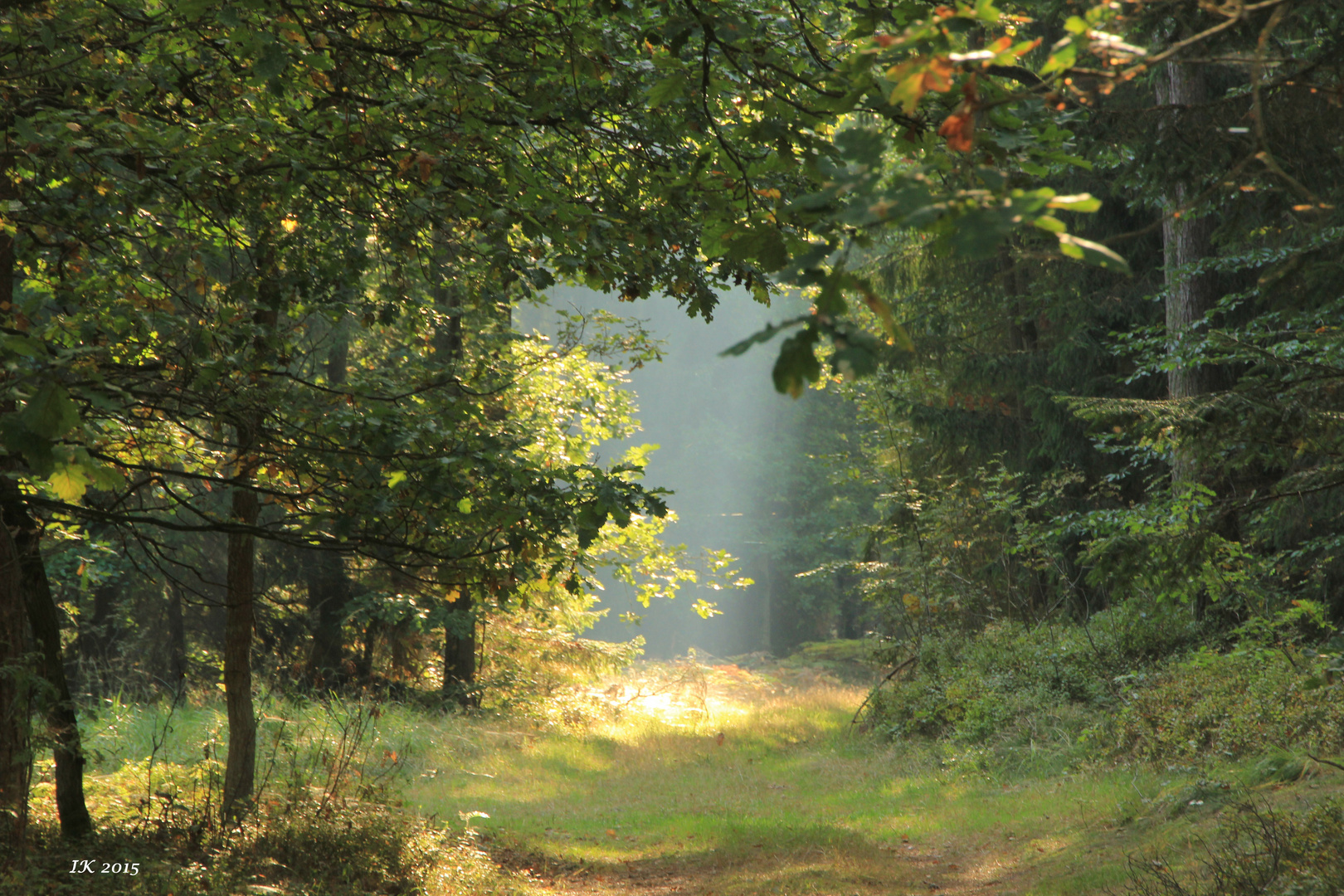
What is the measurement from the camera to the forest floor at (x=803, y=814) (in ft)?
21.2

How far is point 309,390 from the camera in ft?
16.8

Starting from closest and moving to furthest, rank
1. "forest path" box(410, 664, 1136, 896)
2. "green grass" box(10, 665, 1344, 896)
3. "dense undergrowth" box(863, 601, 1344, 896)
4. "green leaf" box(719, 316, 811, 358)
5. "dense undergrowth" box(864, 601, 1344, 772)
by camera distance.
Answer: "green leaf" box(719, 316, 811, 358) → "dense undergrowth" box(863, 601, 1344, 896) → "green grass" box(10, 665, 1344, 896) → "forest path" box(410, 664, 1136, 896) → "dense undergrowth" box(864, 601, 1344, 772)

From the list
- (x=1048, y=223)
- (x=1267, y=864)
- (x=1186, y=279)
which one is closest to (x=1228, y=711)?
(x=1267, y=864)

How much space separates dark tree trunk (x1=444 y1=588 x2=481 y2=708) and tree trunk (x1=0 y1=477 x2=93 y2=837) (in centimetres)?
861

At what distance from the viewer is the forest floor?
6.48 metres

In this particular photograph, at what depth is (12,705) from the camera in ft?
15.3

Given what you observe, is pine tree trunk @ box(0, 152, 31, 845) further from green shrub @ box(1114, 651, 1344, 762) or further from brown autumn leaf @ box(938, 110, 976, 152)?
green shrub @ box(1114, 651, 1344, 762)

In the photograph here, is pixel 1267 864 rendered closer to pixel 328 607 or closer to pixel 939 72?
pixel 939 72

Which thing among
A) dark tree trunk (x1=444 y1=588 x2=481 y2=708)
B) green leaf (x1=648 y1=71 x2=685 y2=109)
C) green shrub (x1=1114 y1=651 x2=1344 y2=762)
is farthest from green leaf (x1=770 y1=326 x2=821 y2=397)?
dark tree trunk (x1=444 y1=588 x2=481 y2=708)

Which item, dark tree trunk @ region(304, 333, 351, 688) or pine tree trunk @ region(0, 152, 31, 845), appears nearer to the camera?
pine tree trunk @ region(0, 152, 31, 845)

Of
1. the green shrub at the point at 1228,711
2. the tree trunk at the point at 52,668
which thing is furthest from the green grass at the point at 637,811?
the green shrub at the point at 1228,711

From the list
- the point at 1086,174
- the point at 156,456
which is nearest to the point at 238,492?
the point at 156,456

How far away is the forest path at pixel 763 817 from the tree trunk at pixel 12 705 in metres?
3.23

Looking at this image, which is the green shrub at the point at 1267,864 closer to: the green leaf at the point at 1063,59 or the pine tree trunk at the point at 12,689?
the green leaf at the point at 1063,59
